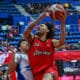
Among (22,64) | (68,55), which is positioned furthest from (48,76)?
(68,55)

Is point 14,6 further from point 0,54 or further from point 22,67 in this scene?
point 22,67

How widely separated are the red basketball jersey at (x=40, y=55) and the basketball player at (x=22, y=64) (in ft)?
0.32

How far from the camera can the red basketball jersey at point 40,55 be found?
18.9ft

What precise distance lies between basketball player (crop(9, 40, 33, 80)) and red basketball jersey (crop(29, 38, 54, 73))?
10 centimetres

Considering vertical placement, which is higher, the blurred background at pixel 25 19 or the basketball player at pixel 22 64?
the basketball player at pixel 22 64

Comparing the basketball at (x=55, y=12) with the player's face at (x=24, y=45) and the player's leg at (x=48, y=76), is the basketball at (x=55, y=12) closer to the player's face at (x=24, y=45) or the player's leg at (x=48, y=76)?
the player's face at (x=24, y=45)

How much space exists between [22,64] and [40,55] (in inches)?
12.9

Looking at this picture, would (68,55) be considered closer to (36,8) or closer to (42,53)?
(42,53)

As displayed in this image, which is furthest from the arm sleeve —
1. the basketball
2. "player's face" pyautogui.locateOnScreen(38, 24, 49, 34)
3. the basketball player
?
the basketball

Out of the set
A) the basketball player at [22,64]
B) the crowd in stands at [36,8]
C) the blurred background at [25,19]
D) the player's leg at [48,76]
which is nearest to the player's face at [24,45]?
the basketball player at [22,64]

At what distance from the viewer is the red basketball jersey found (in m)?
5.75

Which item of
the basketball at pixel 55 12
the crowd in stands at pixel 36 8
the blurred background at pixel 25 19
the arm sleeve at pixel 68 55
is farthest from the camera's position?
the crowd in stands at pixel 36 8

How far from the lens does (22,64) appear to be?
19.2ft

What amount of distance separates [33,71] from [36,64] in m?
0.13
